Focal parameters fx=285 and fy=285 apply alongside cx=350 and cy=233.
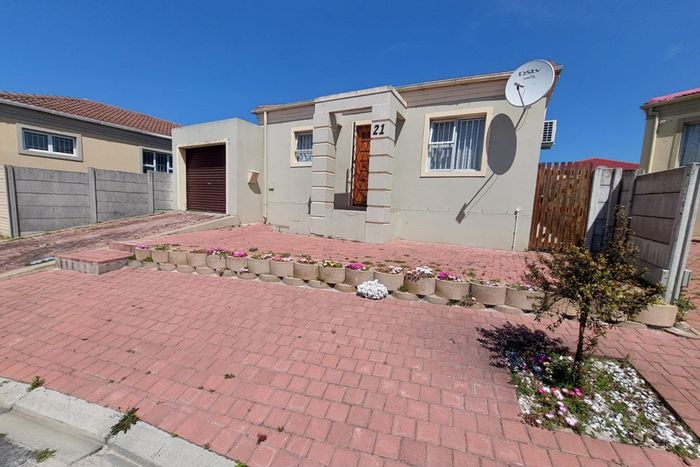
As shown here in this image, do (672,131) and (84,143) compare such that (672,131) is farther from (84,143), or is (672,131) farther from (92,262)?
(84,143)

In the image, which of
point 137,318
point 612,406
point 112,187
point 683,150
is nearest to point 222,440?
point 137,318

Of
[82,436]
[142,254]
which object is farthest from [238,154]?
[82,436]

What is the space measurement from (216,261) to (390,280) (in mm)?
3401

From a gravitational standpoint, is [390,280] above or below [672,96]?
below

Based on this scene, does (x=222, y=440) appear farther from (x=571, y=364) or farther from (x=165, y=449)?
(x=571, y=364)

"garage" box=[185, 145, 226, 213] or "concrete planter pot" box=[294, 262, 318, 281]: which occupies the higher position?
"garage" box=[185, 145, 226, 213]

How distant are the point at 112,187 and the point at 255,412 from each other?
12.6 meters

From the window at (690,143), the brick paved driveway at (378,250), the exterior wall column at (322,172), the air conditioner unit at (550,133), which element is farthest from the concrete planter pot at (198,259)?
the window at (690,143)

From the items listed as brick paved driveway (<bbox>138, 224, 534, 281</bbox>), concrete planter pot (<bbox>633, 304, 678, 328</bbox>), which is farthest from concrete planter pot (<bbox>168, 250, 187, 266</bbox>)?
concrete planter pot (<bbox>633, 304, 678, 328</bbox>)

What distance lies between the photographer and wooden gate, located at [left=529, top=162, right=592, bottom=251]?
673 centimetres

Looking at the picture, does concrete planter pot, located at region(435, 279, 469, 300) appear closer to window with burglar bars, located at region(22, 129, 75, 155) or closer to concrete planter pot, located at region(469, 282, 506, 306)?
concrete planter pot, located at region(469, 282, 506, 306)

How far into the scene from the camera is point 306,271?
194 inches

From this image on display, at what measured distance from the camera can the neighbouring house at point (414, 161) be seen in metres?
7.44

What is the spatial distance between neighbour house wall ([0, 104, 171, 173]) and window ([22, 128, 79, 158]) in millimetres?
235
